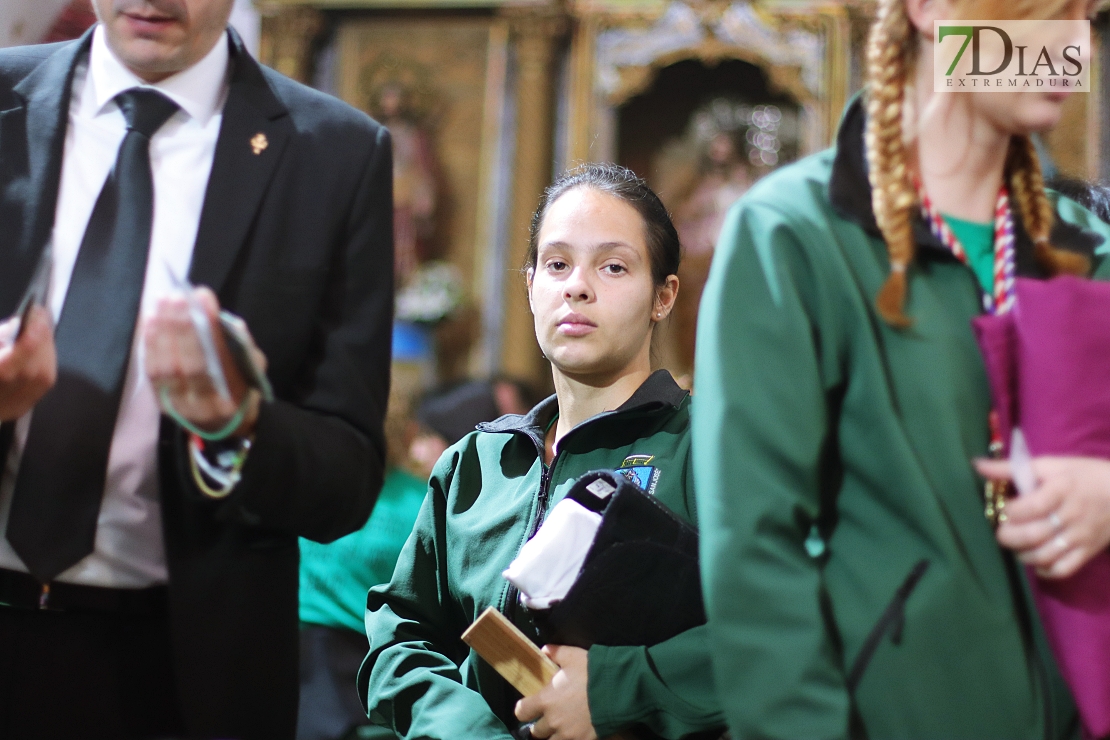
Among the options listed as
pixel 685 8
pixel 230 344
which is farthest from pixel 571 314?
pixel 685 8

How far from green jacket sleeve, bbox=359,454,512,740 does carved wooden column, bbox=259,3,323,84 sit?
7.44 meters

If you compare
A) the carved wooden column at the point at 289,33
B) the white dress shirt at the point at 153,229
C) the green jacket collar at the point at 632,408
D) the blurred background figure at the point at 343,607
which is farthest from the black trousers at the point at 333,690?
the carved wooden column at the point at 289,33

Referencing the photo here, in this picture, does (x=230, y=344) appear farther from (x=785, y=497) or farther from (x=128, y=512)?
(x=785, y=497)

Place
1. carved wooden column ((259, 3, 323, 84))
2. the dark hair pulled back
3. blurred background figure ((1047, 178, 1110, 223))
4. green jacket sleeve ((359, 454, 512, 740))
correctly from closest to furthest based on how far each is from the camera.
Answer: green jacket sleeve ((359, 454, 512, 740))
the dark hair pulled back
blurred background figure ((1047, 178, 1110, 223))
carved wooden column ((259, 3, 323, 84))

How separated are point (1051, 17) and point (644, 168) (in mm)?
8069

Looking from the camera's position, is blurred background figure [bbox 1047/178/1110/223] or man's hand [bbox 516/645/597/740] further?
blurred background figure [bbox 1047/178/1110/223]

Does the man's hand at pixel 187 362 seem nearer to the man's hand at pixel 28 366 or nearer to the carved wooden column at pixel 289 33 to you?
the man's hand at pixel 28 366

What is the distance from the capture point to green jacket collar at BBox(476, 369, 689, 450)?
1.98m

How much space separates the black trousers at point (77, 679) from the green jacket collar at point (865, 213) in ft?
3.41

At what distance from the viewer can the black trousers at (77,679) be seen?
1448mm

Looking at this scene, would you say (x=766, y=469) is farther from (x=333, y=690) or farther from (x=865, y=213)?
(x=333, y=690)

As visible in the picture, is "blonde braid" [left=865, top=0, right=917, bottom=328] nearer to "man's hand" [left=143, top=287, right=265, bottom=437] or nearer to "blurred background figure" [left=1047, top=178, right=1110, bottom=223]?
"man's hand" [left=143, top=287, right=265, bottom=437]

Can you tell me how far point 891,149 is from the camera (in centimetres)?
143

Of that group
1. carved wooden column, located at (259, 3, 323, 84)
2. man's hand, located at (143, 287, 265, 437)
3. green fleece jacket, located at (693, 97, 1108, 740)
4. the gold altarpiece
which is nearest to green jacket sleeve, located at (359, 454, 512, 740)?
green fleece jacket, located at (693, 97, 1108, 740)
